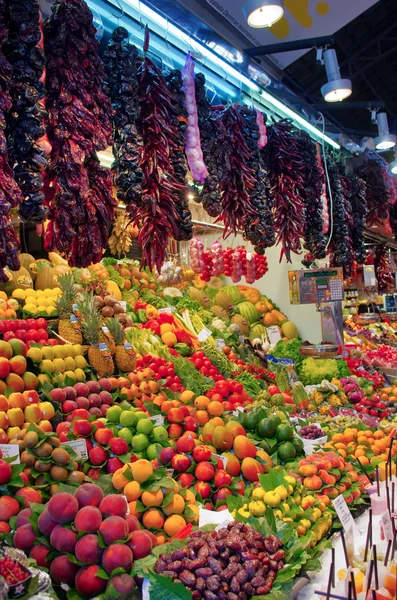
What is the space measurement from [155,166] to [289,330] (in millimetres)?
5085

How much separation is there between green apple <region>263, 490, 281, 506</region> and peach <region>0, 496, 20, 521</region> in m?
1.20

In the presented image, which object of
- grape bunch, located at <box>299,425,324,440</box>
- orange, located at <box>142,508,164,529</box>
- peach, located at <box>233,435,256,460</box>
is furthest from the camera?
grape bunch, located at <box>299,425,324,440</box>

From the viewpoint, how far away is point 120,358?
412 cm

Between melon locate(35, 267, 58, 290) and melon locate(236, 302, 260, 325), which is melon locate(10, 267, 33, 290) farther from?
→ melon locate(236, 302, 260, 325)

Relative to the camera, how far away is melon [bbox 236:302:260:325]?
7.43 meters

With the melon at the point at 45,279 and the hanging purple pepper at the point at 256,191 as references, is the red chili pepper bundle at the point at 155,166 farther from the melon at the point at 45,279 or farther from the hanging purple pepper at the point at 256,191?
the melon at the point at 45,279

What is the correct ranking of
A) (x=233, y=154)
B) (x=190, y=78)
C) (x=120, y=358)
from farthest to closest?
(x=120, y=358) → (x=233, y=154) → (x=190, y=78)

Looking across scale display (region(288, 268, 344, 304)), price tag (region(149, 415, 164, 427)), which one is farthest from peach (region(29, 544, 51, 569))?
scale display (region(288, 268, 344, 304))

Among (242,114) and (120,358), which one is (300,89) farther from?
(120,358)

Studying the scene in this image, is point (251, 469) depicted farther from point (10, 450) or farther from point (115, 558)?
point (10, 450)

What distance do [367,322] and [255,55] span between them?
7719 millimetres

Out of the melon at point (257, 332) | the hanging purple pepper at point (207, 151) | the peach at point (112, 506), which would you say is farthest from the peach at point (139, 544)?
the melon at point (257, 332)

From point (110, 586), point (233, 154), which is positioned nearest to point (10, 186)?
point (110, 586)

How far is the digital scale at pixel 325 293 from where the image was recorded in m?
6.15
